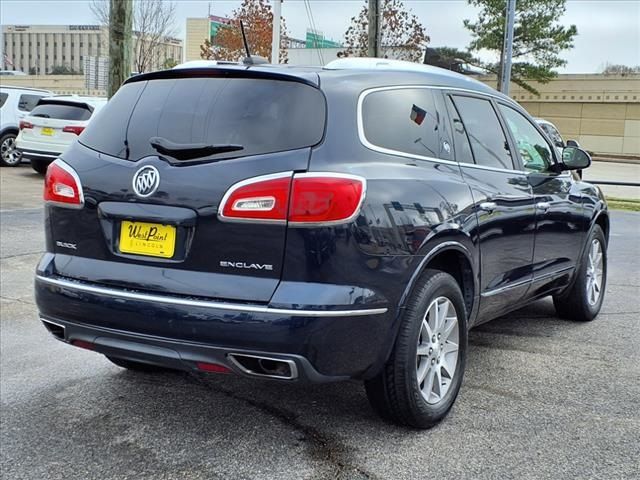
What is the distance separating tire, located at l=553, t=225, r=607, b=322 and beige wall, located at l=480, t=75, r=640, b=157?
38943mm

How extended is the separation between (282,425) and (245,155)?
4.56 ft

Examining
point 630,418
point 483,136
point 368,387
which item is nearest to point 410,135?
point 483,136

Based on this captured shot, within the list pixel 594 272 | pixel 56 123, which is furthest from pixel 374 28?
pixel 594 272

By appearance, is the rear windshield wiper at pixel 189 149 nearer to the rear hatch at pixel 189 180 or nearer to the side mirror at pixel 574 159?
the rear hatch at pixel 189 180

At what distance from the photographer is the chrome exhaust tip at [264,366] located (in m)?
3.10

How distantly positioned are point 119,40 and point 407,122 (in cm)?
955

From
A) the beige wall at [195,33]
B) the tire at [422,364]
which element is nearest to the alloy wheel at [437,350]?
the tire at [422,364]

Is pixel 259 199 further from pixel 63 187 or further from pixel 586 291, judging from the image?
pixel 586 291

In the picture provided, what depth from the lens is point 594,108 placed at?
4288 centimetres

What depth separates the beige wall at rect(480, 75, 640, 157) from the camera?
41719 millimetres

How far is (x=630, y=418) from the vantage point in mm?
3873

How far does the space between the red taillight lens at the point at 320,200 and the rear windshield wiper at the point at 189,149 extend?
36 centimetres

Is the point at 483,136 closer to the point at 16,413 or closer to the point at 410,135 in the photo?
the point at 410,135

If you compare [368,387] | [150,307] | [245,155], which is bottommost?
[368,387]
